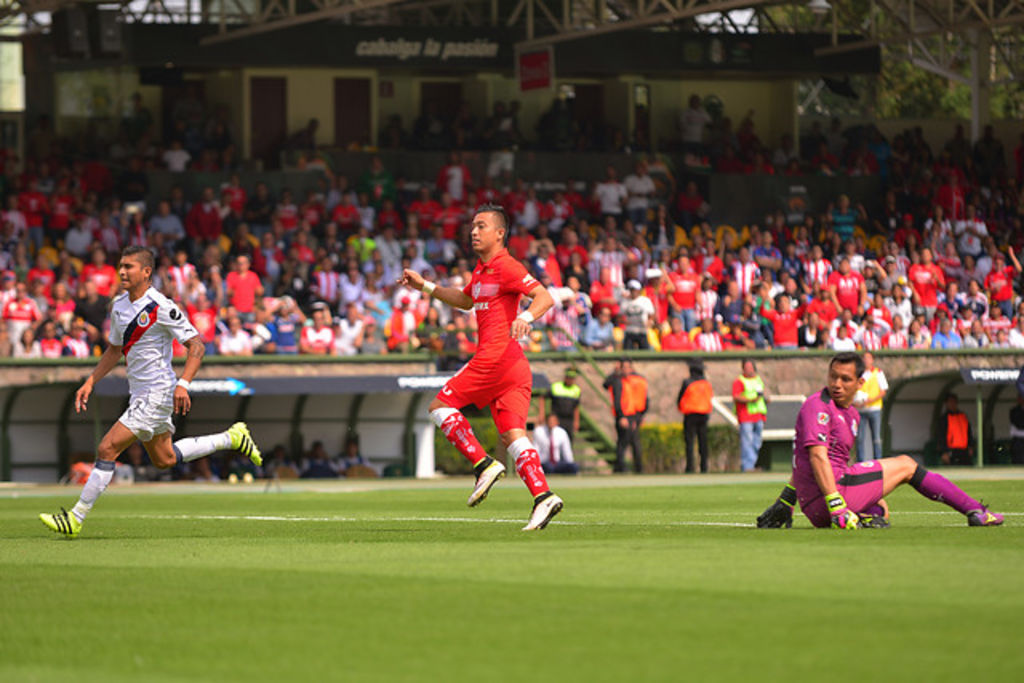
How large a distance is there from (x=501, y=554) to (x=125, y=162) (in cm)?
2795

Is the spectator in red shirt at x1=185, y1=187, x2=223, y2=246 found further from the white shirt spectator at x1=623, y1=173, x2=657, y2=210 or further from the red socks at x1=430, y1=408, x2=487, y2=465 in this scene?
the red socks at x1=430, y1=408, x2=487, y2=465

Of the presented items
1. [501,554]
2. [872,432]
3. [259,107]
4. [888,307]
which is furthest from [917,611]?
[259,107]

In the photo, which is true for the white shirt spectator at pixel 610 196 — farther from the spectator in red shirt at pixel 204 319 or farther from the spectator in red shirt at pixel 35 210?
Result: the spectator in red shirt at pixel 35 210

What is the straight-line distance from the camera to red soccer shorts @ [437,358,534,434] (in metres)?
12.9

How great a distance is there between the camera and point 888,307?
34.3 metres

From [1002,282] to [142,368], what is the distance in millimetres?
25950

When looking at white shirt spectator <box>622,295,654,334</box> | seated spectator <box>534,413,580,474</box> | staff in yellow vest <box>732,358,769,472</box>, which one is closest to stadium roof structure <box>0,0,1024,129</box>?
white shirt spectator <box>622,295,654,334</box>

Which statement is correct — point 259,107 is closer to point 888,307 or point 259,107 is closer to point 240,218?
point 240,218

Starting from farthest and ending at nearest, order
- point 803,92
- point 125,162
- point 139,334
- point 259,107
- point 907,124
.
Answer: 1. point 803,92
2. point 907,124
3. point 259,107
4. point 125,162
5. point 139,334

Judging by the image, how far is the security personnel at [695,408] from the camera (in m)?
29.8

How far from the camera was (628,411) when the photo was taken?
97.9 ft

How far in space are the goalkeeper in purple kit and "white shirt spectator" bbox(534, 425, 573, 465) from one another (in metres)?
16.9

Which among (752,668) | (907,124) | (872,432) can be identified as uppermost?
(907,124)

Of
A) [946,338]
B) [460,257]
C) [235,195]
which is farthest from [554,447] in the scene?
[235,195]
